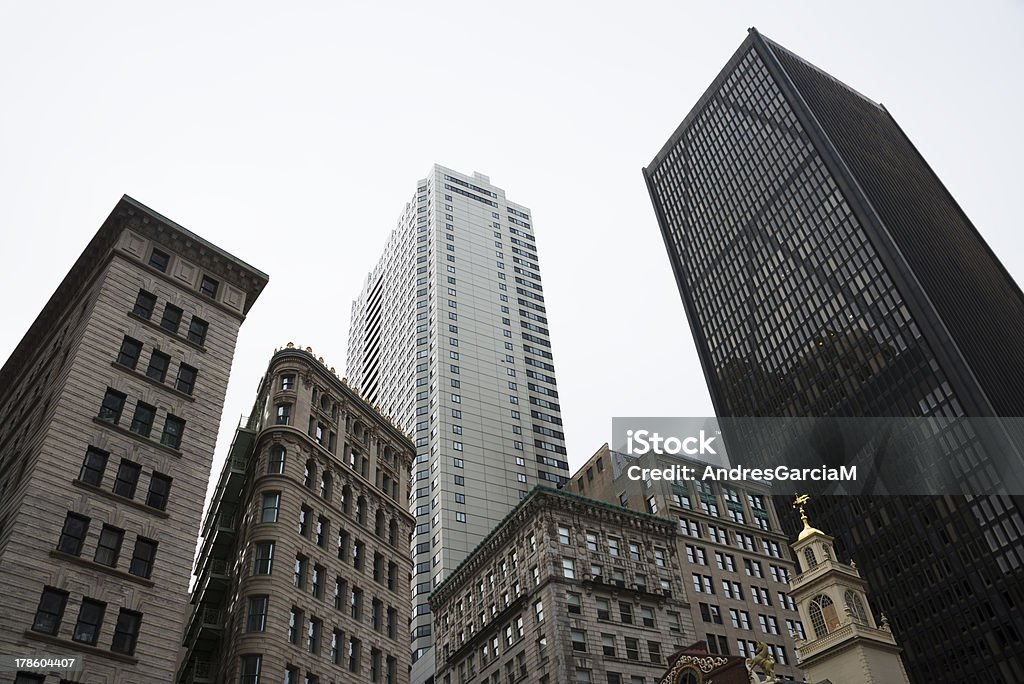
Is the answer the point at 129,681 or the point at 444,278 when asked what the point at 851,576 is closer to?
the point at 129,681

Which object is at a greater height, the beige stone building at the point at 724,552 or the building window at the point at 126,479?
the beige stone building at the point at 724,552

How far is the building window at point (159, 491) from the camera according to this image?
46875 mm

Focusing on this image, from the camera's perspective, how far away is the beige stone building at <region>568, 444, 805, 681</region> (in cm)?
8400

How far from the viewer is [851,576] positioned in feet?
192

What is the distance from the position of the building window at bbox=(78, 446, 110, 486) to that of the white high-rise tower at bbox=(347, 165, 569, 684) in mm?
59421

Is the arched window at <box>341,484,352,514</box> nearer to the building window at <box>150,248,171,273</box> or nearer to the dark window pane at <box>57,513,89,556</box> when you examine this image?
the building window at <box>150,248,171,273</box>

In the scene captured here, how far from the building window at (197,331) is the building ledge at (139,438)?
8982 mm

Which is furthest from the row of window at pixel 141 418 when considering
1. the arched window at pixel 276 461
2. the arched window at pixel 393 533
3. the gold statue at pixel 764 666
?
the gold statue at pixel 764 666

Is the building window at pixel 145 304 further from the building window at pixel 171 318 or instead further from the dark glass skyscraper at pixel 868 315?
the dark glass skyscraper at pixel 868 315

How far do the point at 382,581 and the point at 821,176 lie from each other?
13224 centimetres

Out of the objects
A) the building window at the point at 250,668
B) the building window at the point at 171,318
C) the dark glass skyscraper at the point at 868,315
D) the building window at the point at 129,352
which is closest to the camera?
the building window at the point at 250,668

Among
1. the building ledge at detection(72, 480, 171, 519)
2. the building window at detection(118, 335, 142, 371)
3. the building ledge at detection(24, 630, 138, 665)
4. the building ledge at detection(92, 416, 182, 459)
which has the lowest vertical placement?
the building ledge at detection(24, 630, 138, 665)

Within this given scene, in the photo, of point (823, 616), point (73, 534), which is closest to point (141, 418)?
point (73, 534)

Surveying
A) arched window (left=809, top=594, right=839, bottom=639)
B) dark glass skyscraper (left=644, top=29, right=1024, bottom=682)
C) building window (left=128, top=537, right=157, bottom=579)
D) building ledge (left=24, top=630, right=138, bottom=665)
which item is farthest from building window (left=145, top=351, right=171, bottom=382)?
dark glass skyscraper (left=644, top=29, right=1024, bottom=682)
